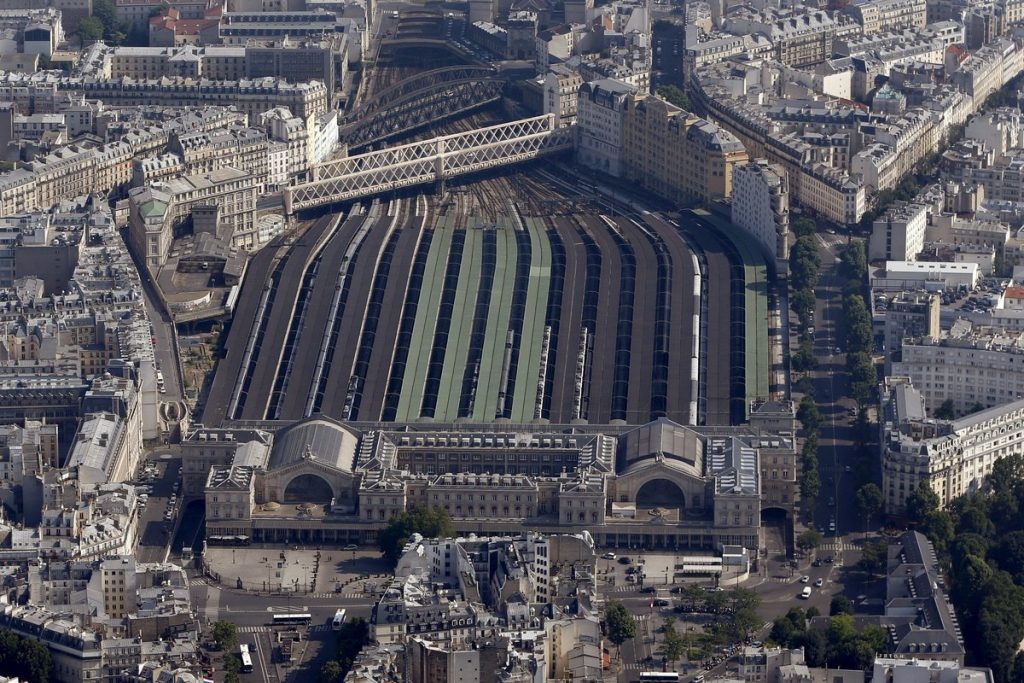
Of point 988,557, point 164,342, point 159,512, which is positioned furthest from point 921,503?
point 164,342

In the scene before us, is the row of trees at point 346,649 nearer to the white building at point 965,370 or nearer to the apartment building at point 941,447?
the apartment building at point 941,447

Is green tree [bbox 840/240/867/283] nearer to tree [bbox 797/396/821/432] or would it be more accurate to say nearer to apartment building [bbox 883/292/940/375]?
apartment building [bbox 883/292/940/375]

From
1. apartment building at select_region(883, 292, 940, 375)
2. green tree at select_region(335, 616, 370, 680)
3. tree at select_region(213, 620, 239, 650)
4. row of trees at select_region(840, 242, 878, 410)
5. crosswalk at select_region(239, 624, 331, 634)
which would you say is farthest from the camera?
apartment building at select_region(883, 292, 940, 375)

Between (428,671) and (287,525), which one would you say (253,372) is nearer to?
(287,525)

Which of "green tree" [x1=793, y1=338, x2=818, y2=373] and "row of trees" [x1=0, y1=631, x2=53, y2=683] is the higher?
"green tree" [x1=793, y1=338, x2=818, y2=373]

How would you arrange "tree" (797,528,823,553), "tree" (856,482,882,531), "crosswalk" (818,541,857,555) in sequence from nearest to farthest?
"tree" (797,528,823,553) < "crosswalk" (818,541,857,555) < "tree" (856,482,882,531)

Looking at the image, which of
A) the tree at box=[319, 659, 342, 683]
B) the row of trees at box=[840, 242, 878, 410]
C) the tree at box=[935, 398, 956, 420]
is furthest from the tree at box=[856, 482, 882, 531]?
the tree at box=[319, 659, 342, 683]

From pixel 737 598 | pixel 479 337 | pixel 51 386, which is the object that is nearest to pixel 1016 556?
pixel 737 598

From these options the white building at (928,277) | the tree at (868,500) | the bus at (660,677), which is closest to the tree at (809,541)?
the tree at (868,500)
